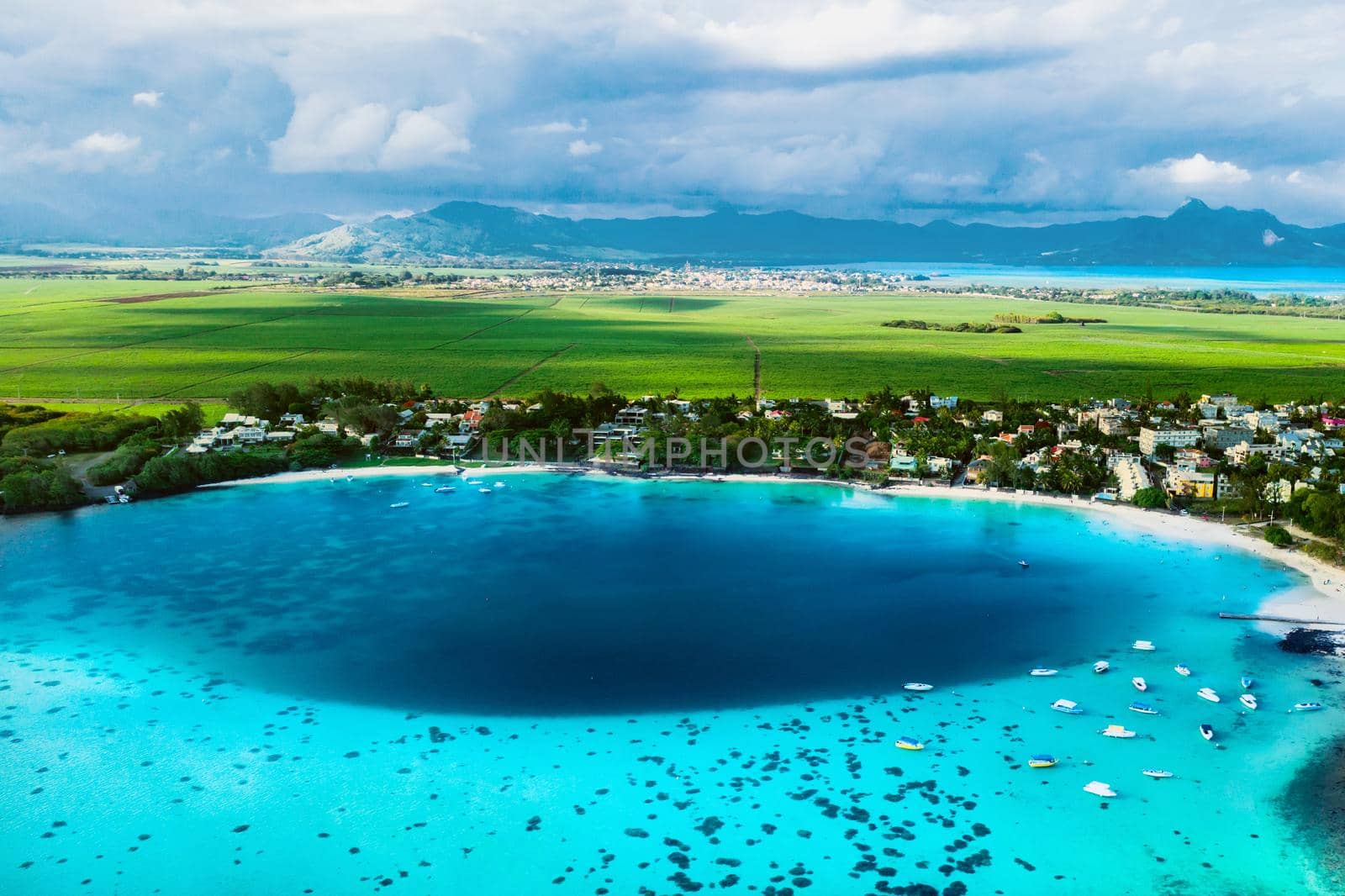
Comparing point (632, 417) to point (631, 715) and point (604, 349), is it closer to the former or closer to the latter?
point (631, 715)

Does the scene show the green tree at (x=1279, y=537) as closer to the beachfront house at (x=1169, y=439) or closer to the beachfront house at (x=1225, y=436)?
the beachfront house at (x=1169, y=439)

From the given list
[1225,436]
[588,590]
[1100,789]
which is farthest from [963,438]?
[1100,789]

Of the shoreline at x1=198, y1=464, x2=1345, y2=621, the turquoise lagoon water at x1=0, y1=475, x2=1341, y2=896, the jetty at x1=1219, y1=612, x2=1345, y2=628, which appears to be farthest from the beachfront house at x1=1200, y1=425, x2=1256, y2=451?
the jetty at x1=1219, y1=612, x2=1345, y2=628

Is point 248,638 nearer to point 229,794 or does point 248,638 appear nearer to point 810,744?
point 229,794

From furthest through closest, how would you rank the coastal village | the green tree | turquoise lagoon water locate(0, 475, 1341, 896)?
1. the coastal village
2. the green tree
3. turquoise lagoon water locate(0, 475, 1341, 896)

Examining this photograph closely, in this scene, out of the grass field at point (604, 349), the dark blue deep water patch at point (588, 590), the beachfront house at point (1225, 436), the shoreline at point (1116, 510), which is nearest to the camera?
the dark blue deep water patch at point (588, 590)

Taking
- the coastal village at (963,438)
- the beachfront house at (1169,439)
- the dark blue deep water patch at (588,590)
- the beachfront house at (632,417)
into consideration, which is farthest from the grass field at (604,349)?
the dark blue deep water patch at (588,590)

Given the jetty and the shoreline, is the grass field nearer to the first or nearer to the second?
the shoreline
